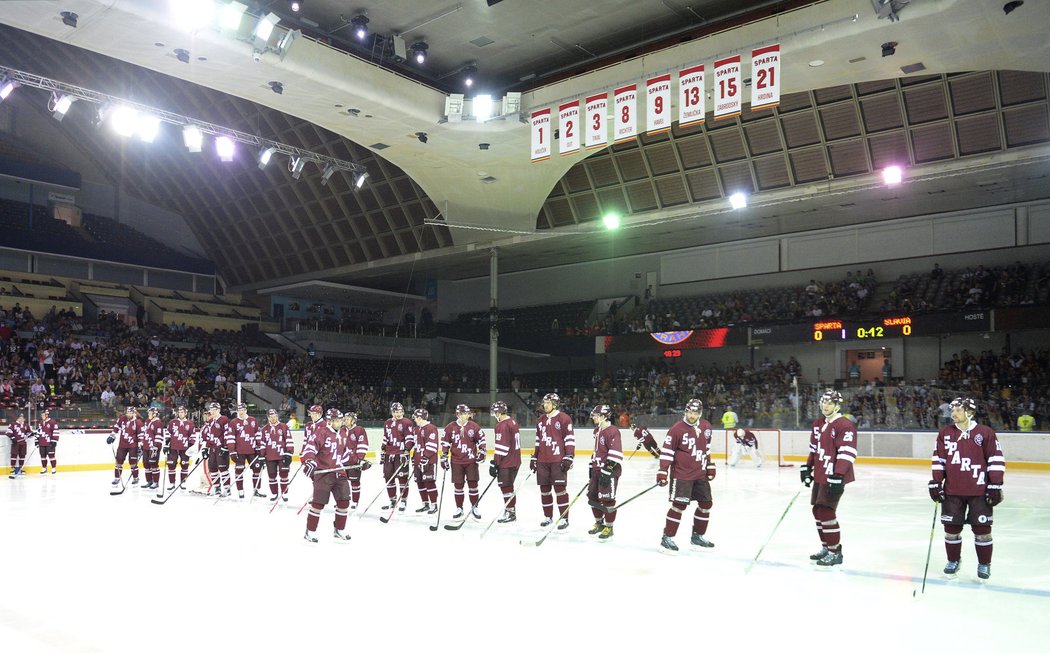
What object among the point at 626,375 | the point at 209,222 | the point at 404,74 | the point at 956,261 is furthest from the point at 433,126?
the point at 209,222

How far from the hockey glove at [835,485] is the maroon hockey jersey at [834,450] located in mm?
36

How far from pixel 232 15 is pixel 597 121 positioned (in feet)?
26.6

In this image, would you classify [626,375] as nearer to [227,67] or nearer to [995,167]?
[995,167]

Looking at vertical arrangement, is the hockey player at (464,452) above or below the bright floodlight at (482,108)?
below

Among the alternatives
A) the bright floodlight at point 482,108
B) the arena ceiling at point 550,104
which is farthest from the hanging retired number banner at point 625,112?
the bright floodlight at point 482,108

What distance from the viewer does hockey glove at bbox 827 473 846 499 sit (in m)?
8.07

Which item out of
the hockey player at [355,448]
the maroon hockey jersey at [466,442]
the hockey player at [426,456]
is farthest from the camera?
the hockey player at [426,456]

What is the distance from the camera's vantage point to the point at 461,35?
762 inches

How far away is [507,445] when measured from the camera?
11.3 meters

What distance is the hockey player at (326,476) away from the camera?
33.5 feet

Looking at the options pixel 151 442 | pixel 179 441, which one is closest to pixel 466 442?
pixel 179 441

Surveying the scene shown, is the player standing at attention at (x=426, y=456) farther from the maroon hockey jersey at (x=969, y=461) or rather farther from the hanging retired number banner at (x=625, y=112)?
the hanging retired number banner at (x=625, y=112)

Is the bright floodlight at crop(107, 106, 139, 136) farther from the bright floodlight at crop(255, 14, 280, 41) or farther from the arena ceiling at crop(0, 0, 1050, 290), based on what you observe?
the bright floodlight at crop(255, 14, 280, 41)

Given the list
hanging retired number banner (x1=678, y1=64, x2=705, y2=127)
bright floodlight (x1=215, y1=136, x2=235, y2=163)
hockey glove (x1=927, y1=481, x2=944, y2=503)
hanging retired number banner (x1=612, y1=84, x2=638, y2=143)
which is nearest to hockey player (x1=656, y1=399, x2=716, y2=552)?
hockey glove (x1=927, y1=481, x2=944, y2=503)
